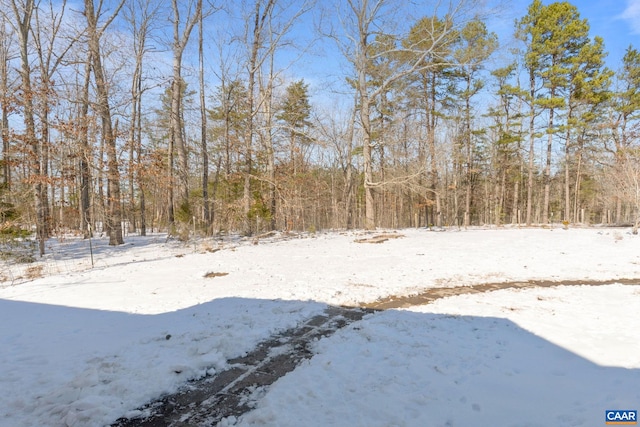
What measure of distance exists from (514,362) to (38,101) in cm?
1497

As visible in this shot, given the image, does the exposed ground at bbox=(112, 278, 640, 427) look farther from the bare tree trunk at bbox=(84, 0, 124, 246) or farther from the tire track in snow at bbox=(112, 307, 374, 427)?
the bare tree trunk at bbox=(84, 0, 124, 246)

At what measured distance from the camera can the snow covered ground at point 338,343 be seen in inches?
102

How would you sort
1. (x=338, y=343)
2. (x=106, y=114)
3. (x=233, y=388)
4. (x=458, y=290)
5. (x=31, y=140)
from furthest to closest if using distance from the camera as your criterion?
(x=106, y=114) < (x=31, y=140) < (x=458, y=290) < (x=338, y=343) < (x=233, y=388)

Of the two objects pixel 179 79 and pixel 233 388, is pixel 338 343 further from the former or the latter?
pixel 179 79

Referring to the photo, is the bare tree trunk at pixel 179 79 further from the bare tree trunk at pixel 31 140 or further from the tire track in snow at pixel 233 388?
the tire track in snow at pixel 233 388

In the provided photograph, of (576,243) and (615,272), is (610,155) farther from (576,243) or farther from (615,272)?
(615,272)

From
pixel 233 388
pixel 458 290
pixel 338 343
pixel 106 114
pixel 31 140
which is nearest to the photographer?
pixel 233 388

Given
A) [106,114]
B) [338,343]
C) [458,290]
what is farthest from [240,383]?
[106,114]

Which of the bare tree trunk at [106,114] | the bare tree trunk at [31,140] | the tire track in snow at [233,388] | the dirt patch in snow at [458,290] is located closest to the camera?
the tire track in snow at [233,388]

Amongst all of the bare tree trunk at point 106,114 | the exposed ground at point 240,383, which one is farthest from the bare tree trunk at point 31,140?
the exposed ground at point 240,383

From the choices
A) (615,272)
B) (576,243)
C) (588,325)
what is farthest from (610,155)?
(588,325)

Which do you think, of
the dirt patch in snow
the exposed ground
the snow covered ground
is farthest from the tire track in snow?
the dirt patch in snow

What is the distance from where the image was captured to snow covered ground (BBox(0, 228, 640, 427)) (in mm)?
2578

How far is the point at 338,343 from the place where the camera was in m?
3.83
